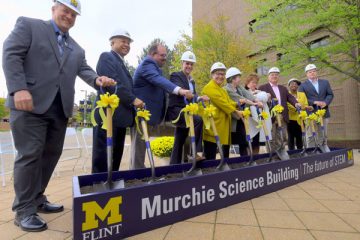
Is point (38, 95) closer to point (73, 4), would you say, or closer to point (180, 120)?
point (73, 4)

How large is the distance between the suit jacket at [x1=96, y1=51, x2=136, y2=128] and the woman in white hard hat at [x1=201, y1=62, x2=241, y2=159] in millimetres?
1244

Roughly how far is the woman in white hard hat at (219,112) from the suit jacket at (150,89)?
A: 72 centimetres

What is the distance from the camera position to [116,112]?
3016 millimetres

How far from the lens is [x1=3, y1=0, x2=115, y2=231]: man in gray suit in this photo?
2.18 m

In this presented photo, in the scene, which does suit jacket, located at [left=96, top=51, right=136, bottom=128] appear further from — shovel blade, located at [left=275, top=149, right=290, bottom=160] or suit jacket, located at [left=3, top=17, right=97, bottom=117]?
shovel blade, located at [left=275, top=149, right=290, bottom=160]

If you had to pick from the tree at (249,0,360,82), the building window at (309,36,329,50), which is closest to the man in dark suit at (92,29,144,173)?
the tree at (249,0,360,82)

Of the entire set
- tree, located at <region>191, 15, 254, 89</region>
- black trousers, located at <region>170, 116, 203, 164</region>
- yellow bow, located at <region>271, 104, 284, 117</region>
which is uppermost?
tree, located at <region>191, 15, 254, 89</region>

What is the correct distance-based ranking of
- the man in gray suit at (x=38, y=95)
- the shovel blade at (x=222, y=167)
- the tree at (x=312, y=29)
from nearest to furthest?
the man in gray suit at (x=38, y=95)
the shovel blade at (x=222, y=167)
the tree at (x=312, y=29)

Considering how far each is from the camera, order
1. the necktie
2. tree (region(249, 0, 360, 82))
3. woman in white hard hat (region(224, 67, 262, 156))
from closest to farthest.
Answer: the necktie
woman in white hard hat (region(224, 67, 262, 156))
tree (region(249, 0, 360, 82))

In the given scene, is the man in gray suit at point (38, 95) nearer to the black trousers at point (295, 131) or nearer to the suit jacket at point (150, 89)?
the suit jacket at point (150, 89)

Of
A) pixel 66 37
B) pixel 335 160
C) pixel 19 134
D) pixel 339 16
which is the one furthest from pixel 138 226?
pixel 339 16

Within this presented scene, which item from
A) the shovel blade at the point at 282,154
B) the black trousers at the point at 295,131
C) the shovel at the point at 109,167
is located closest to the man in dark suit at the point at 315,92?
the black trousers at the point at 295,131

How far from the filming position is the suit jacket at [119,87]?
2.96 metres

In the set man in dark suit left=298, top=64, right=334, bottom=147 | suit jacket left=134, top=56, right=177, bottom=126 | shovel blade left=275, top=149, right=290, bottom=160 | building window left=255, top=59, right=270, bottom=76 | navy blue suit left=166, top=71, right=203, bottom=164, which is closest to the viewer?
suit jacket left=134, top=56, right=177, bottom=126
